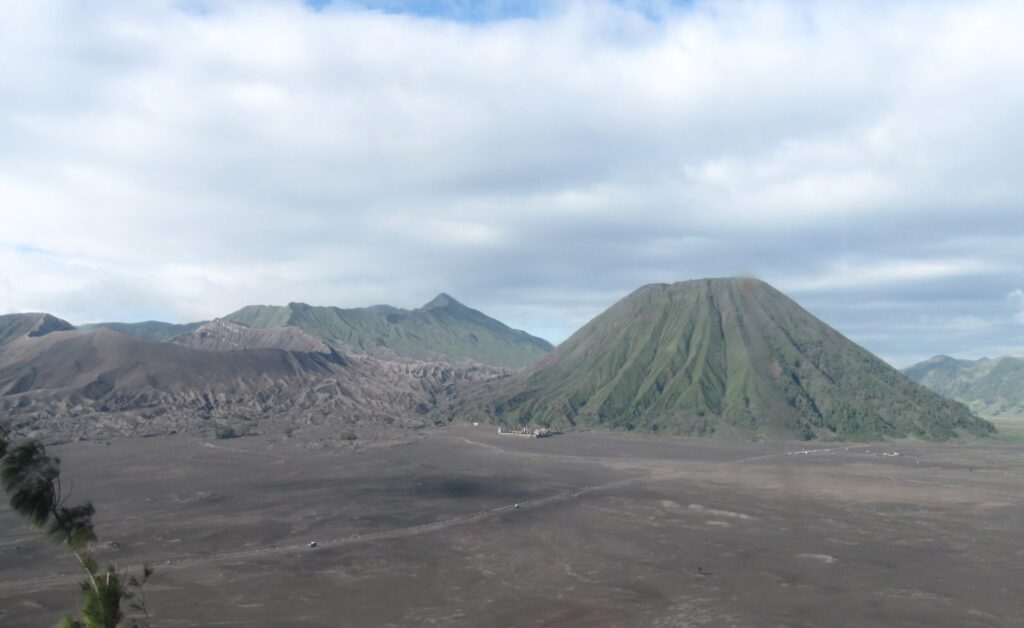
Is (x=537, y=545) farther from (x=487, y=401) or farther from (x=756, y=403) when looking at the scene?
(x=487, y=401)

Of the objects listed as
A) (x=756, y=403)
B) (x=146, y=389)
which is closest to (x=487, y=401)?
(x=756, y=403)

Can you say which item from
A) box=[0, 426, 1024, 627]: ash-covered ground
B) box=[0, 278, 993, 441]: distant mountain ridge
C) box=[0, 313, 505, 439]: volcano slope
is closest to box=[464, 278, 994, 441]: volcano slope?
box=[0, 278, 993, 441]: distant mountain ridge

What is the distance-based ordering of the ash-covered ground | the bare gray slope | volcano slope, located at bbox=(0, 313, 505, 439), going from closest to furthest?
1. the ash-covered ground
2. volcano slope, located at bbox=(0, 313, 505, 439)
3. the bare gray slope

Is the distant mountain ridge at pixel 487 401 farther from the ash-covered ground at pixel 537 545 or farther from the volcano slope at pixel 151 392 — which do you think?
the ash-covered ground at pixel 537 545

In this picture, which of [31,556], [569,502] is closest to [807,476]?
[569,502]

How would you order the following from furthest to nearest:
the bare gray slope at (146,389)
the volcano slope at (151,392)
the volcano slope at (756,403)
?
the volcano slope at (756,403) < the bare gray slope at (146,389) < the volcano slope at (151,392)

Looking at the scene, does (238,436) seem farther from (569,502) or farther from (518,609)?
(518,609)

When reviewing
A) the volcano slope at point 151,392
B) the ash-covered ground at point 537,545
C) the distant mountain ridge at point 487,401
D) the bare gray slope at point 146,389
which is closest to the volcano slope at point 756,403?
the distant mountain ridge at point 487,401

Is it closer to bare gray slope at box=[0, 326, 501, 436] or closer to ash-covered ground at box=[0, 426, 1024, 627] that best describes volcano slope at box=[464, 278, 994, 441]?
bare gray slope at box=[0, 326, 501, 436]
